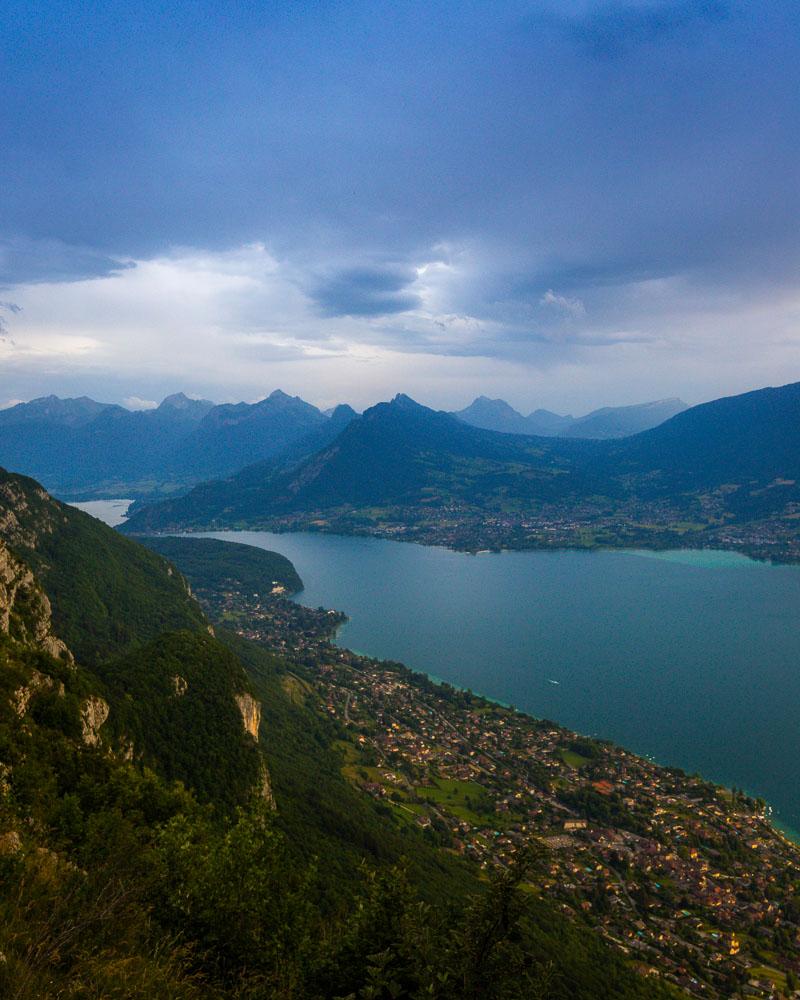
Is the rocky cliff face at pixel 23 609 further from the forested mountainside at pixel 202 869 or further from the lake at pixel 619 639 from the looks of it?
the lake at pixel 619 639

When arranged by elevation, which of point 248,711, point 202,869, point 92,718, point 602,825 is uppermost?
point 202,869

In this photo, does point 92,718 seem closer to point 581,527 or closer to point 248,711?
point 248,711

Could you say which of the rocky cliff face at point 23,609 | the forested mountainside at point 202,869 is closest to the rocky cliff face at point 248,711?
the forested mountainside at point 202,869

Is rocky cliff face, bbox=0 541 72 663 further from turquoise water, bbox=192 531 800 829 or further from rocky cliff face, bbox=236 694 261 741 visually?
turquoise water, bbox=192 531 800 829

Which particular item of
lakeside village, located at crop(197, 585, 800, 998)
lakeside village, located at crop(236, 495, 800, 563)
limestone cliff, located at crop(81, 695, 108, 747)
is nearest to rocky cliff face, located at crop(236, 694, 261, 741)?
limestone cliff, located at crop(81, 695, 108, 747)

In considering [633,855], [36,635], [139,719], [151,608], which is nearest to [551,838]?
[633,855]

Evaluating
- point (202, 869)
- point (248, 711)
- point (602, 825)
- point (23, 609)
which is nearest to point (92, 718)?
point (23, 609)

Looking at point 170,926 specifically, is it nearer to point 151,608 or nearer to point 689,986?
point 689,986
